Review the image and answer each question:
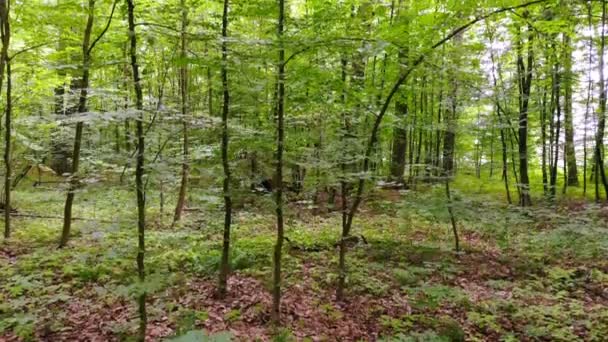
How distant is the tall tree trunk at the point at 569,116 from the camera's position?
38.3 ft

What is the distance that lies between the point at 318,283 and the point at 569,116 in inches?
496

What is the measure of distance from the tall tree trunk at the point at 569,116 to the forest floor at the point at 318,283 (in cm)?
529

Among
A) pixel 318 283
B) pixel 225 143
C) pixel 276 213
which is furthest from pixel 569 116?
pixel 225 143

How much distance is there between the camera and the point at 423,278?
6.25 meters

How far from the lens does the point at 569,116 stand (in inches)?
553

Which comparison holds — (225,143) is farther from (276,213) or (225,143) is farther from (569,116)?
(569,116)

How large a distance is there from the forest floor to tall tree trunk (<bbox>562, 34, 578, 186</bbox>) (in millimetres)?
5289

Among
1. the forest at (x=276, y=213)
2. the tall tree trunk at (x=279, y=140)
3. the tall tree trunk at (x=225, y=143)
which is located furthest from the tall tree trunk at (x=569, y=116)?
the tall tree trunk at (x=225, y=143)

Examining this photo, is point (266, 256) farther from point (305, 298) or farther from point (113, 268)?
point (113, 268)

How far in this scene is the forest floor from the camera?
14.8 ft

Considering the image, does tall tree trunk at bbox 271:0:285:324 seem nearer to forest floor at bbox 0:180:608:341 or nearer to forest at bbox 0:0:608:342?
forest at bbox 0:0:608:342

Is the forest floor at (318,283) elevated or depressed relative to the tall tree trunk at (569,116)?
depressed

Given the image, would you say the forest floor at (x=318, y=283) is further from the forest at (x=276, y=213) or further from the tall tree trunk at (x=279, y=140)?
the tall tree trunk at (x=279, y=140)

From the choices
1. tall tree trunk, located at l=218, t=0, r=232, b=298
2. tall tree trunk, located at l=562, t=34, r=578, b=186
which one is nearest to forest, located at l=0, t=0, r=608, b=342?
tall tree trunk, located at l=218, t=0, r=232, b=298
